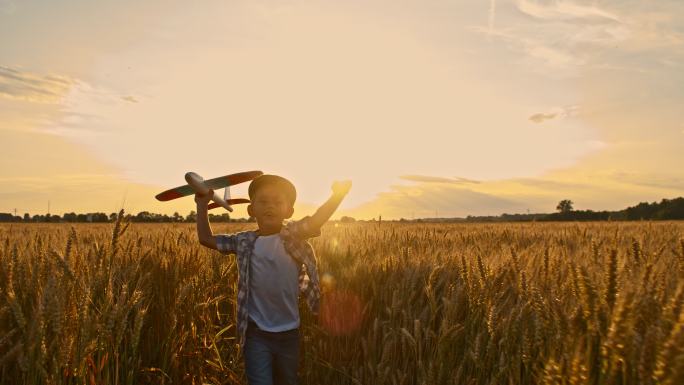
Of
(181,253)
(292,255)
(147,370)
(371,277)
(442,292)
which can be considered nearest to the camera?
(147,370)

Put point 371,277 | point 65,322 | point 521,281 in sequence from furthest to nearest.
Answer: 1. point 371,277
2. point 521,281
3. point 65,322

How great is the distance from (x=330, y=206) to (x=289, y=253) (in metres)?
0.41

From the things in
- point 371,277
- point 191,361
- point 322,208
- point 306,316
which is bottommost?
point 191,361

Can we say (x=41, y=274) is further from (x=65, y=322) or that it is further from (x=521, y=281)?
(x=521, y=281)

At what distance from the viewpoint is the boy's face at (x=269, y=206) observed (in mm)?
3240

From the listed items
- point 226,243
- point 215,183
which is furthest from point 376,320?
point 215,183

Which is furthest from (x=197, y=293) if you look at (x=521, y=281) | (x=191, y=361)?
(x=521, y=281)

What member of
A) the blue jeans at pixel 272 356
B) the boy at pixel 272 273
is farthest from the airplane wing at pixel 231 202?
the blue jeans at pixel 272 356

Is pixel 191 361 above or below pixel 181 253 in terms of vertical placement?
below

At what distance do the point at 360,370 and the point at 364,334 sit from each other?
479mm

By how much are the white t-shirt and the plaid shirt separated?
0.04 m

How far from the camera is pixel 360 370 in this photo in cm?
290

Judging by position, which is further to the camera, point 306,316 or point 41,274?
point 306,316

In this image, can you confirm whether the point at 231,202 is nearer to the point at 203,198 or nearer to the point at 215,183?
the point at 203,198
